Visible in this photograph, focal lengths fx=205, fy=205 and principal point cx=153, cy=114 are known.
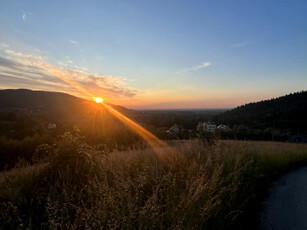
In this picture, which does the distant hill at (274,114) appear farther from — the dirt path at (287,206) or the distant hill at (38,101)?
the distant hill at (38,101)

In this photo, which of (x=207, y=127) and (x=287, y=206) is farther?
(x=207, y=127)

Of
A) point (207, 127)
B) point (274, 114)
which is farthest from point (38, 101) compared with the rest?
point (207, 127)

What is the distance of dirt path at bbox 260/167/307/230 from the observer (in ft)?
11.6

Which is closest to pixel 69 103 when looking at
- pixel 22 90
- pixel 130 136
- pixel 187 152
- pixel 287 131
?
pixel 22 90

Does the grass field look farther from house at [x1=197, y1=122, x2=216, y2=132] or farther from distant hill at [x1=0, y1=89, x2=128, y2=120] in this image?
distant hill at [x1=0, y1=89, x2=128, y2=120]

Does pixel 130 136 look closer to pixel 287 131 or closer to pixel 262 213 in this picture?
pixel 262 213

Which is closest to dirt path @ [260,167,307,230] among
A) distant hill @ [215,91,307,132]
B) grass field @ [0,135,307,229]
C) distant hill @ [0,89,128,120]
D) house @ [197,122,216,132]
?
grass field @ [0,135,307,229]

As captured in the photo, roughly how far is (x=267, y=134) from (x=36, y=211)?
3134 cm

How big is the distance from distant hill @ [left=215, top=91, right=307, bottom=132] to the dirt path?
26688 millimetres

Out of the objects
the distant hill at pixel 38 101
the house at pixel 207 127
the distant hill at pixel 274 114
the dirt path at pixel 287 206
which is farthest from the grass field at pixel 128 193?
the distant hill at pixel 38 101

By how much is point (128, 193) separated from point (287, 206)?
143 inches

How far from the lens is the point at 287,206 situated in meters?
4.33

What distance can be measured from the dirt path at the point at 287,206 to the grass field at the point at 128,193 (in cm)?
21

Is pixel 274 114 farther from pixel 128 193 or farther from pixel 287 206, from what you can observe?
pixel 128 193
